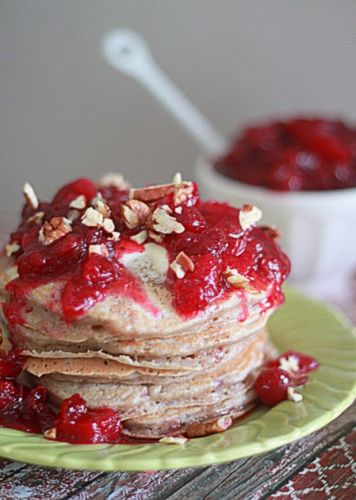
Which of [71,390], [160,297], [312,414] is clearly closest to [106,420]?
[71,390]

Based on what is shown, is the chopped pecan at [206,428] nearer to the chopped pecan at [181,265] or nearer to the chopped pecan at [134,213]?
the chopped pecan at [181,265]

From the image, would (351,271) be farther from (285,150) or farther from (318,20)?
(318,20)

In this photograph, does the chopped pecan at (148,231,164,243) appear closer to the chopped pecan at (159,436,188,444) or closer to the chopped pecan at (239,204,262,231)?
the chopped pecan at (239,204,262,231)

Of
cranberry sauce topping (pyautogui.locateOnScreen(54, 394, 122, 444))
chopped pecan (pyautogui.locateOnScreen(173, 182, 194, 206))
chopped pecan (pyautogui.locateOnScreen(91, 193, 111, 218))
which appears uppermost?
chopped pecan (pyautogui.locateOnScreen(91, 193, 111, 218))

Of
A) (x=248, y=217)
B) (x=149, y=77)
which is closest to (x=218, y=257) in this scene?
(x=248, y=217)

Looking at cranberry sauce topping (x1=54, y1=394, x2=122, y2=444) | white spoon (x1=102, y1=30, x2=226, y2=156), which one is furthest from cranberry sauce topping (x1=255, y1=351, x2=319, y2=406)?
white spoon (x1=102, y1=30, x2=226, y2=156)

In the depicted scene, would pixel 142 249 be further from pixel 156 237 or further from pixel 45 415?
pixel 45 415
